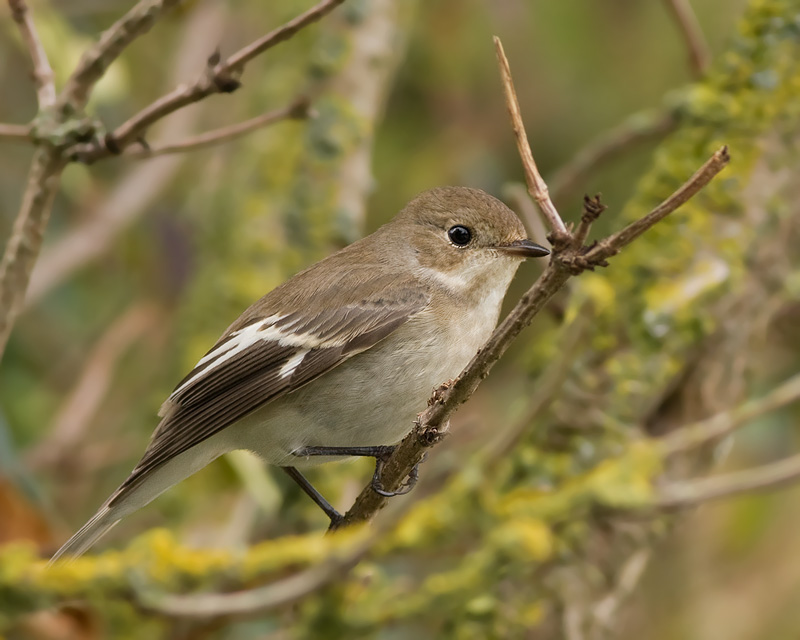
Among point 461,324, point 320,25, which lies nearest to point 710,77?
point 461,324

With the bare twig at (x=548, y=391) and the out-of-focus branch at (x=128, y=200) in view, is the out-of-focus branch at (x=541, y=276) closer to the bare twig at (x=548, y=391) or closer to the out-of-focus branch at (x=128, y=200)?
the bare twig at (x=548, y=391)

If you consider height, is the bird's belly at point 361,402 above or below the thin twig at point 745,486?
above

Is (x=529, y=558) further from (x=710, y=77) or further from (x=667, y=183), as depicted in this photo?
(x=710, y=77)

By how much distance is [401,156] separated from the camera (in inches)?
240

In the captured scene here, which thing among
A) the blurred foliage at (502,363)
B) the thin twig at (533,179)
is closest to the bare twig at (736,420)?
the blurred foliage at (502,363)

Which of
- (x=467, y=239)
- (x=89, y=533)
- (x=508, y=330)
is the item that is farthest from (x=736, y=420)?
(x=89, y=533)

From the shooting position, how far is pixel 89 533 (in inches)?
129

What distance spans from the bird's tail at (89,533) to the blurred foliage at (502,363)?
16 centimetres

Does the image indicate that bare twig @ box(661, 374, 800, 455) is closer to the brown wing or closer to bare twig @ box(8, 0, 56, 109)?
the brown wing

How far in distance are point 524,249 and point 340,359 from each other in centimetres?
68

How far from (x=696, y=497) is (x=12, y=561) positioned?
4.88 ft

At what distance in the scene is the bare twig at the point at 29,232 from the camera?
8.42ft

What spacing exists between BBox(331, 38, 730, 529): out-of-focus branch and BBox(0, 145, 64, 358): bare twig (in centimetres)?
104

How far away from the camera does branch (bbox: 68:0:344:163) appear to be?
2428 millimetres
